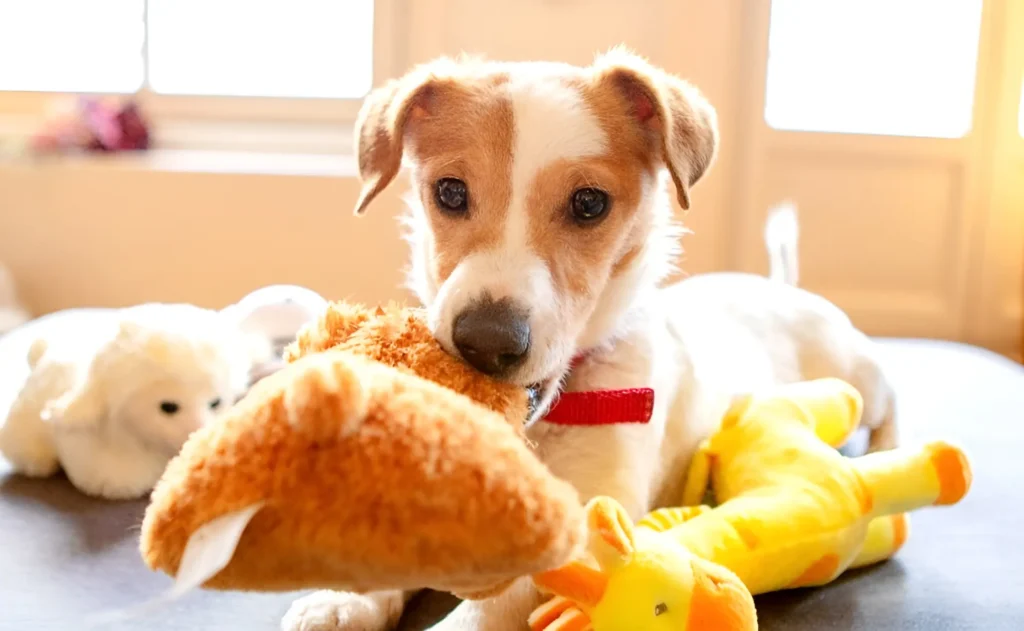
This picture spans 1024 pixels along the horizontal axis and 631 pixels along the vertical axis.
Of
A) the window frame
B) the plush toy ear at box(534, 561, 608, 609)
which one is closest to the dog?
the plush toy ear at box(534, 561, 608, 609)

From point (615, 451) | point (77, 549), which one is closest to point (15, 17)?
point (77, 549)

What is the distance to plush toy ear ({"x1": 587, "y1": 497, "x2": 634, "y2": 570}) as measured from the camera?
895mm

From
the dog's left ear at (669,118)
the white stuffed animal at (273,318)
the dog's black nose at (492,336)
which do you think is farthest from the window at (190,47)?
the dog's black nose at (492,336)

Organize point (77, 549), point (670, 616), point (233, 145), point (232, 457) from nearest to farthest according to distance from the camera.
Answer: point (232, 457) → point (670, 616) → point (77, 549) → point (233, 145)

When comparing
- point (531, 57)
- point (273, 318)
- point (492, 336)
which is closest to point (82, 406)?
point (273, 318)

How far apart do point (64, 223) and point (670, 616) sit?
8.92 ft

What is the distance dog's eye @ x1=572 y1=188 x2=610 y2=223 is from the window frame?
224cm

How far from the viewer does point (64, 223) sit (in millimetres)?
3031

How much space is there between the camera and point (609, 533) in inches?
35.2

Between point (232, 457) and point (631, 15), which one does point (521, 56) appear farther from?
point (232, 457)

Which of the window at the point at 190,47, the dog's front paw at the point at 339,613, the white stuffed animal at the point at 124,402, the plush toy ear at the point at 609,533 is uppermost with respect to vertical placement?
the window at the point at 190,47

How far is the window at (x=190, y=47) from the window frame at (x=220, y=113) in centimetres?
4

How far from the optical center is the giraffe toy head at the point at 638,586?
0.91m

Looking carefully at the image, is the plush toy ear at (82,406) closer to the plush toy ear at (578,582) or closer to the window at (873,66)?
the plush toy ear at (578,582)
